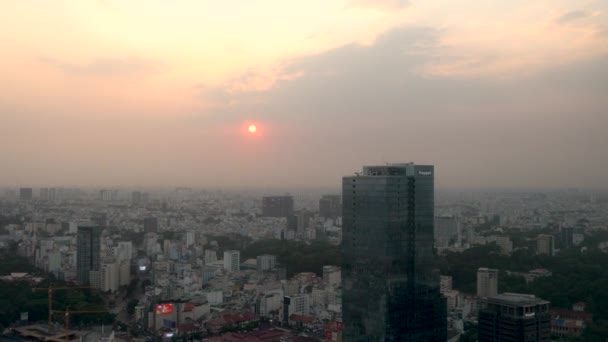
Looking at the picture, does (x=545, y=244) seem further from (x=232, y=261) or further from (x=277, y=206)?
(x=277, y=206)

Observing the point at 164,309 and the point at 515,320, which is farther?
the point at 164,309

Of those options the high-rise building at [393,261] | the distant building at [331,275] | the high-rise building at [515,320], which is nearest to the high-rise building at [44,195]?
the distant building at [331,275]

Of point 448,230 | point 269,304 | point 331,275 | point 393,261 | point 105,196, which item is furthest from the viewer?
point 105,196

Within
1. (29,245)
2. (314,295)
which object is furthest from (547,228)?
(29,245)

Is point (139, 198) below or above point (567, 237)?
above

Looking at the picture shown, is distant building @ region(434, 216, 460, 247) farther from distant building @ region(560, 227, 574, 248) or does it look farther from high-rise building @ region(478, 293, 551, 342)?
high-rise building @ region(478, 293, 551, 342)

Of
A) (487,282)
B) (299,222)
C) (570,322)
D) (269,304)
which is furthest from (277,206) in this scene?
(570,322)

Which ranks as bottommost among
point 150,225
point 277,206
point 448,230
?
point 150,225

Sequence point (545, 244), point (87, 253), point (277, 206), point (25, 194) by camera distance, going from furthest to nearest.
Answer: point (277, 206) → point (25, 194) → point (545, 244) → point (87, 253)
